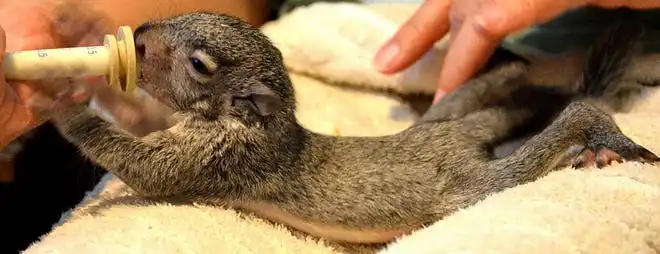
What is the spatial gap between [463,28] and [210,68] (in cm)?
62

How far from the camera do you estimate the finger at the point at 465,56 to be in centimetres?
174

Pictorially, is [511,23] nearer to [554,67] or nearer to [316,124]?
[554,67]

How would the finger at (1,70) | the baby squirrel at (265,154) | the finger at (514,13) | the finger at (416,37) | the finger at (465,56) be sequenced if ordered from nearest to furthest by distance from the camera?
the finger at (1,70) → the baby squirrel at (265,154) → the finger at (514,13) → the finger at (465,56) → the finger at (416,37)

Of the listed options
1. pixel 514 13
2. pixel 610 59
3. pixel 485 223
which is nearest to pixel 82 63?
pixel 485 223

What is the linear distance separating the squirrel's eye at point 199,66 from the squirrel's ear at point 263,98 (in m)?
0.08

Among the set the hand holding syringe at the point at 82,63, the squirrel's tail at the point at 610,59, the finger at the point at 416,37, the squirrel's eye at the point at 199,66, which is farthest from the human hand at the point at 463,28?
the hand holding syringe at the point at 82,63

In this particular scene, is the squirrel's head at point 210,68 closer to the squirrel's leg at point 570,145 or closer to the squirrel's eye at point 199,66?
the squirrel's eye at point 199,66

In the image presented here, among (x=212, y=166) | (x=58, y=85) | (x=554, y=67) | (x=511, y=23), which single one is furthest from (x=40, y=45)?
(x=554, y=67)

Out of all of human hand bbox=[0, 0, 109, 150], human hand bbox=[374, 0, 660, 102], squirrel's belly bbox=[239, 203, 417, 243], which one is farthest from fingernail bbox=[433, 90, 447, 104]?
human hand bbox=[0, 0, 109, 150]

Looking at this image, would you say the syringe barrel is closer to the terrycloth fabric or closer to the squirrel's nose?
the squirrel's nose

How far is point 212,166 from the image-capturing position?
1386 millimetres

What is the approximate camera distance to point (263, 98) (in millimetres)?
1392

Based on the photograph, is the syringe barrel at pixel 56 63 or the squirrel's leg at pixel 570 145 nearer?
the syringe barrel at pixel 56 63

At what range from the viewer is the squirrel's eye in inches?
54.6
